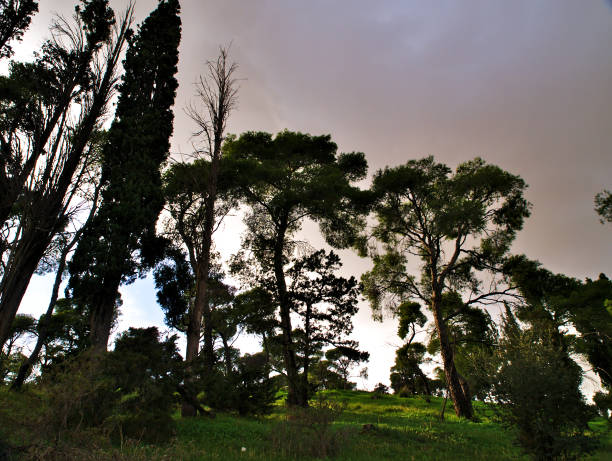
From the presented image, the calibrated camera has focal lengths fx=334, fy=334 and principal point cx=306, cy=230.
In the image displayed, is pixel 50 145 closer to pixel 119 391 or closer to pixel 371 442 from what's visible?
pixel 119 391

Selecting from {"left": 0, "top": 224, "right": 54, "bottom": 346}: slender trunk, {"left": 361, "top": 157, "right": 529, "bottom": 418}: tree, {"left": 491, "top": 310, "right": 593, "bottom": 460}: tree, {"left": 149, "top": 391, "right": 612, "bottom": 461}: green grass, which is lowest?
{"left": 149, "top": 391, "right": 612, "bottom": 461}: green grass

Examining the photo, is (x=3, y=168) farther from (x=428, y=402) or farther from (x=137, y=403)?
(x=428, y=402)

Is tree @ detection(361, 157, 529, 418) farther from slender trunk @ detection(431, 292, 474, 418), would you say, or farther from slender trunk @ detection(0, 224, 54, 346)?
slender trunk @ detection(0, 224, 54, 346)

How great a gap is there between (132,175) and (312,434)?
1307 cm

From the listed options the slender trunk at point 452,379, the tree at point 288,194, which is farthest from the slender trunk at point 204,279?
the slender trunk at point 452,379

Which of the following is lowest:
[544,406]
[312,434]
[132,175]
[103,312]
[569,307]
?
[312,434]

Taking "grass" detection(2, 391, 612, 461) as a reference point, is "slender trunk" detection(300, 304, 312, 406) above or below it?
above

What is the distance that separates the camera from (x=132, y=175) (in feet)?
50.0

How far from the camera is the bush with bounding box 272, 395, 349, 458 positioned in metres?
7.96

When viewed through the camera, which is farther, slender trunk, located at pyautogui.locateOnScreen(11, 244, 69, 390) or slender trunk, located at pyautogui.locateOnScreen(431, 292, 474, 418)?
slender trunk, located at pyautogui.locateOnScreen(431, 292, 474, 418)

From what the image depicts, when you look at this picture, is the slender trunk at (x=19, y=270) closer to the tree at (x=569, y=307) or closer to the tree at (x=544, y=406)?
A: the tree at (x=544, y=406)

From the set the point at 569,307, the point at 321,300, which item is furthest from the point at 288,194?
the point at 569,307

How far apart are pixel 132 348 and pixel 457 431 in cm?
1097

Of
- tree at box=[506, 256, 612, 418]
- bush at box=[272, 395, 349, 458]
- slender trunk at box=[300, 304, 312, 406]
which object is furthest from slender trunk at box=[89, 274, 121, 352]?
tree at box=[506, 256, 612, 418]
